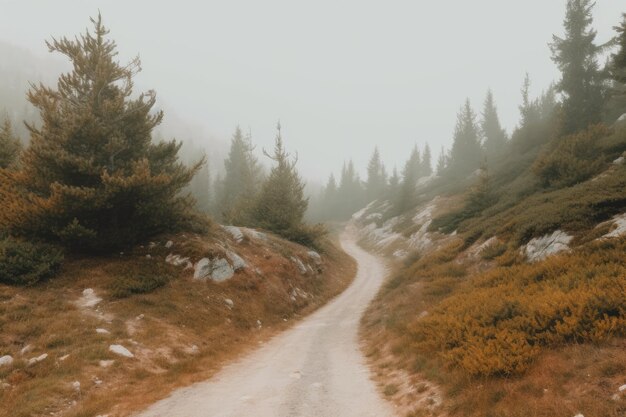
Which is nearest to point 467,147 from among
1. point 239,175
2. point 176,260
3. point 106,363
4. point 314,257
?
point 239,175

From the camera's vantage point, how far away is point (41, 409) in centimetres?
786

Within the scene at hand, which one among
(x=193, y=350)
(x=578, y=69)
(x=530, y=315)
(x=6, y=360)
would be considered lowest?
(x=193, y=350)

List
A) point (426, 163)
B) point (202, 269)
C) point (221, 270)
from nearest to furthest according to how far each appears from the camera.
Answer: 1. point (202, 269)
2. point (221, 270)
3. point (426, 163)

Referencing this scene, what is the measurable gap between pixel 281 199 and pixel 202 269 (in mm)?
16883

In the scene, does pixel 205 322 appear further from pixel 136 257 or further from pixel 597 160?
pixel 597 160

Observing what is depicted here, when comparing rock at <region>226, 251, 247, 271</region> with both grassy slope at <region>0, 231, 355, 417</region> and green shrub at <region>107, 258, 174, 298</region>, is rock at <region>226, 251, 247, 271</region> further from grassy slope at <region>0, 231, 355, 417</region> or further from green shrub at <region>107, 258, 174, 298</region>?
green shrub at <region>107, 258, 174, 298</region>

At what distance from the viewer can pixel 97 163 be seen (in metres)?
17.1

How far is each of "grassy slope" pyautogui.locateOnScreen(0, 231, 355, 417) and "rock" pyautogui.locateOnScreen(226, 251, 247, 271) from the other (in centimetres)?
40

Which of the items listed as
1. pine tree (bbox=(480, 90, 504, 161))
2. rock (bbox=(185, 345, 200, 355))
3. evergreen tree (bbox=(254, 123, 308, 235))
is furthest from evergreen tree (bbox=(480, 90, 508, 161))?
rock (bbox=(185, 345, 200, 355))

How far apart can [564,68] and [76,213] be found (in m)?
44.4

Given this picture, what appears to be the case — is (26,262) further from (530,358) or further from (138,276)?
(530,358)

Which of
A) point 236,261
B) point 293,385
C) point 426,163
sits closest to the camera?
point 293,385

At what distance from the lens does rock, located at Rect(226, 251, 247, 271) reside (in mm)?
20538

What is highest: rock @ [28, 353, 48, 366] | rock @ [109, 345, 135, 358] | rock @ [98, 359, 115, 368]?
rock @ [28, 353, 48, 366]
